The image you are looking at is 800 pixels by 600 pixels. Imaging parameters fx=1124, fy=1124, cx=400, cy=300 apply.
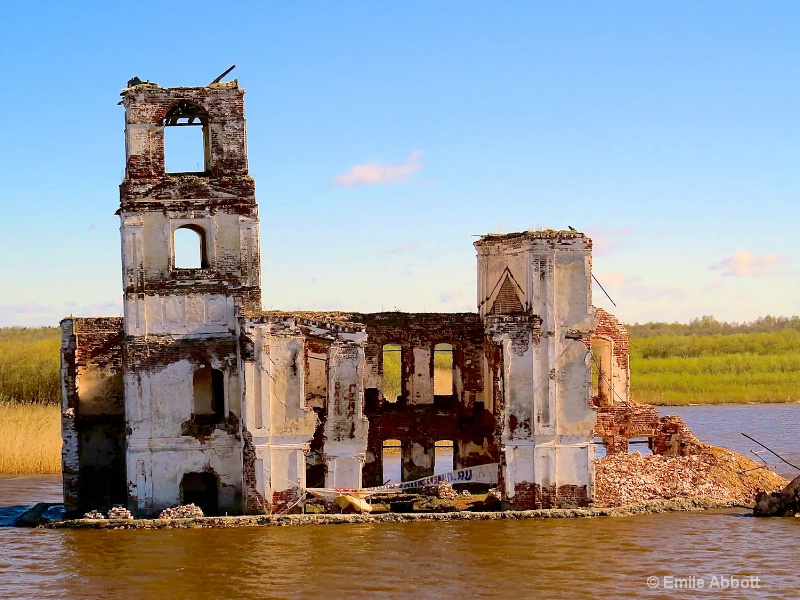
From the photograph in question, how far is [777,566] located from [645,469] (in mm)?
6113

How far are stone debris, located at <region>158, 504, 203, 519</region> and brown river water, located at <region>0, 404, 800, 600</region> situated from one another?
647 mm

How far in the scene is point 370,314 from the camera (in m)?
27.0

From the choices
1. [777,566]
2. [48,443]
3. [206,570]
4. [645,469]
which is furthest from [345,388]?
[48,443]

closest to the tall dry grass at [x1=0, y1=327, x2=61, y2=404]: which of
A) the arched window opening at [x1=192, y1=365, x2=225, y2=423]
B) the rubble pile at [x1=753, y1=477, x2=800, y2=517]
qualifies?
the arched window opening at [x1=192, y1=365, x2=225, y2=423]

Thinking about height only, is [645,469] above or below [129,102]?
below

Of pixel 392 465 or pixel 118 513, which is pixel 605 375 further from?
pixel 118 513

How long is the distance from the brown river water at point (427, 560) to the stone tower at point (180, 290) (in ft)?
6.04

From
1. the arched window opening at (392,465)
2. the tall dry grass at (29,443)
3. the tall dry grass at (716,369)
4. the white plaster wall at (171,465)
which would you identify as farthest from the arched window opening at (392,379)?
the white plaster wall at (171,465)

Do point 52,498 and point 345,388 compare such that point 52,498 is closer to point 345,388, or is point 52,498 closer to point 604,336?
point 345,388

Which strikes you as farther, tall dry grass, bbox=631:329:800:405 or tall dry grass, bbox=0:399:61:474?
tall dry grass, bbox=631:329:800:405

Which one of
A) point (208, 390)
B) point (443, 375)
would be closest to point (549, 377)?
point (208, 390)

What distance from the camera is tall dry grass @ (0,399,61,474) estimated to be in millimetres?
33156

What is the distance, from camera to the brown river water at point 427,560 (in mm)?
19047

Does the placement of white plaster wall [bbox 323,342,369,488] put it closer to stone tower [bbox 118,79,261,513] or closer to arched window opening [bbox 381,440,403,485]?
stone tower [bbox 118,79,261,513]
